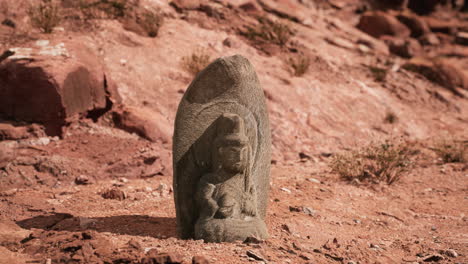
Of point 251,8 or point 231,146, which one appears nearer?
point 231,146

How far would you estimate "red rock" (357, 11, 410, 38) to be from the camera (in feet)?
51.1

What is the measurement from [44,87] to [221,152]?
352 centimetres

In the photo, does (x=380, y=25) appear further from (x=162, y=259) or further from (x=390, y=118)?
(x=162, y=259)

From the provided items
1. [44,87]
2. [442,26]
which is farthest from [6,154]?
[442,26]

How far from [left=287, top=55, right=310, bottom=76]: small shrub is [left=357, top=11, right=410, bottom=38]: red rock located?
5948 millimetres

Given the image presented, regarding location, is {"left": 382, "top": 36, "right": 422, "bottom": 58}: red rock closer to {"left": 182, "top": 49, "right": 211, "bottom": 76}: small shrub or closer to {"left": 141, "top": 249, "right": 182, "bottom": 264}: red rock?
{"left": 182, "top": 49, "right": 211, "bottom": 76}: small shrub

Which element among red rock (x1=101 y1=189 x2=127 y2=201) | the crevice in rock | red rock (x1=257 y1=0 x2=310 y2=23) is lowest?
red rock (x1=101 y1=189 x2=127 y2=201)

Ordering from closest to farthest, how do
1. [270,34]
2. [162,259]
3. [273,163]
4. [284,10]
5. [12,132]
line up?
1. [162,259]
2. [12,132]
3. [273,163]
4. [270,34]
5. [284,10]

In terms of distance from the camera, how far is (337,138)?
8820mm

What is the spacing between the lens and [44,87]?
640 cm

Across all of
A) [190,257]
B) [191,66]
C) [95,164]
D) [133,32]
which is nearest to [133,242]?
[190,257]

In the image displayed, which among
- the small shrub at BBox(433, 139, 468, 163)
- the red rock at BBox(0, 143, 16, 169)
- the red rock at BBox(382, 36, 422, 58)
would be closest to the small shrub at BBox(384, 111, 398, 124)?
the small shrub at BBox(433, 139, 468, 163)

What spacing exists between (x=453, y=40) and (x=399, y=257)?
14.8 m

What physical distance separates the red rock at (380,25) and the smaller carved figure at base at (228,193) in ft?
41.5
